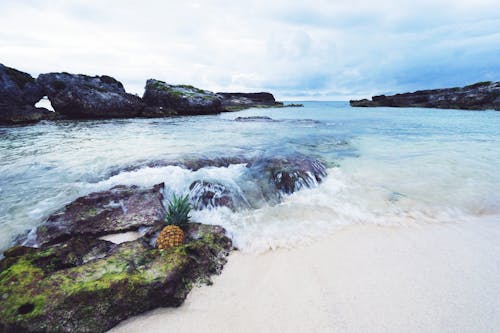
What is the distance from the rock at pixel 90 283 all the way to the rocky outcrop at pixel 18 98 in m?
33.9

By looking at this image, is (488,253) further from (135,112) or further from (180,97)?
(180,97)

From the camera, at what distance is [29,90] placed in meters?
35.7

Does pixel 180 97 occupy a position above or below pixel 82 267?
above

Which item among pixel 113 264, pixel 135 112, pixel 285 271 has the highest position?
pixel 135 112

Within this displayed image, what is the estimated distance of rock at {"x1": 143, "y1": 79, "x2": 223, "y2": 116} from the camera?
43.7 m

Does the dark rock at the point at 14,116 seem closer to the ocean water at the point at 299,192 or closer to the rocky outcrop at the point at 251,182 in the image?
the ocean water at the point at 299,192

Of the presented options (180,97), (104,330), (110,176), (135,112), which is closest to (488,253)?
(104,330)

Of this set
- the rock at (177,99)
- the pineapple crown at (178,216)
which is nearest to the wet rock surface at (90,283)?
the pineapple crown at (178,216)

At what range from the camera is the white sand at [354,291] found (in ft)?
9.61

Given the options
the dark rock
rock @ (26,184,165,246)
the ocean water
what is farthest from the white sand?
the dark rock

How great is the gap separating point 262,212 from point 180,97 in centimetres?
4180

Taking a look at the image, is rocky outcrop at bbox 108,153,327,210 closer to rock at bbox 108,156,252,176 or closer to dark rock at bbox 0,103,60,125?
rock at bbox 108,156,252,176

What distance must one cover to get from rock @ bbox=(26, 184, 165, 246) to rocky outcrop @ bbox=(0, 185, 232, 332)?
1015 millimetres

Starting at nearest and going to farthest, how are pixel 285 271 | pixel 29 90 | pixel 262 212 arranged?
pixel 285 271, pixel 262 212, pixel 29 90
